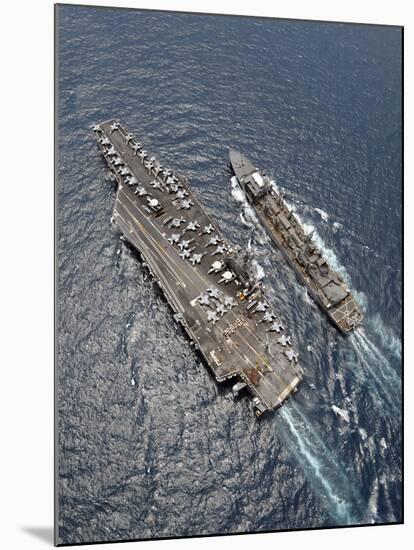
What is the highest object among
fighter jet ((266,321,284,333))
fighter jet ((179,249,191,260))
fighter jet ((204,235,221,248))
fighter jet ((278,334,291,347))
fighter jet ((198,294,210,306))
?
fighter jet ((179,249,191,260))

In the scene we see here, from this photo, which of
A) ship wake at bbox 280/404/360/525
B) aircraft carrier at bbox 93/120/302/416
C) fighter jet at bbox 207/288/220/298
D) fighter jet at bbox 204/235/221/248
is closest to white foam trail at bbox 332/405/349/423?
ship wake at bbox 280/404/360/525

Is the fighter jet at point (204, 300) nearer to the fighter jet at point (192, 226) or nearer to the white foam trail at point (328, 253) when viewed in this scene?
the fighter jet at point (192, 226)

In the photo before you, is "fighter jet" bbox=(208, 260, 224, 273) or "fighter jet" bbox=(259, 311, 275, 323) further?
"fighter jet" bbox=(208, 260, 224, 273)

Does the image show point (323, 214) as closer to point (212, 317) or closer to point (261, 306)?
point (261, 306)

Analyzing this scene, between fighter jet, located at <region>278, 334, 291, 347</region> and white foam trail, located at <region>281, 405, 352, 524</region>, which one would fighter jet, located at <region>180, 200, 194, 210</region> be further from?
white foam trail, located at <region>281, 405, 352, 524</region>

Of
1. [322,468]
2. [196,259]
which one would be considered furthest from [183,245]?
[322,468]

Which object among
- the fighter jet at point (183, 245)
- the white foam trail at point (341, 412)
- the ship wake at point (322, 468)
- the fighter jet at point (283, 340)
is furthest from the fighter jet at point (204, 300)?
the white foam trail at point (341, 412)

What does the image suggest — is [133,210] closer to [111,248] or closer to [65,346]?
[111,248]
